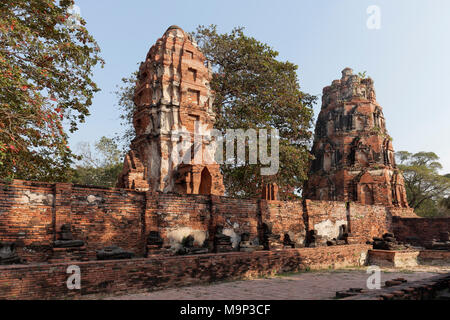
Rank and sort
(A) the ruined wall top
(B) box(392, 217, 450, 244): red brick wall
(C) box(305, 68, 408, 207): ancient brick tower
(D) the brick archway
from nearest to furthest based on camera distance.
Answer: (D) the brick archway → (B) box(392, 217, 450, 244): red brick wall → (C) box(305, 68, 408, 207): ancient brick tower → (A) the ruined wall top

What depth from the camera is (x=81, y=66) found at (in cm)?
1137

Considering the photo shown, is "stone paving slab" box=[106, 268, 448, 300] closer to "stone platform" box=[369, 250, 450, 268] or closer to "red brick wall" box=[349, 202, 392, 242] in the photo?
"stone platform" box=[369, 250, 450, 268]

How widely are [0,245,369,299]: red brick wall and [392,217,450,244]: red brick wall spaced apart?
986cm

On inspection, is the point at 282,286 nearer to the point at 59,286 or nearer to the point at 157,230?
the point at 157,230

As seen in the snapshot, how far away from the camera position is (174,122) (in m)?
14.9

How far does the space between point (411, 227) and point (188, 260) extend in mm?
15310

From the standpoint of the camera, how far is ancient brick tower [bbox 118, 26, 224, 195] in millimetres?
14273

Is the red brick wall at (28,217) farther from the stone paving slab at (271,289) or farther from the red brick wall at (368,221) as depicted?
the red brick wall at (368,221)

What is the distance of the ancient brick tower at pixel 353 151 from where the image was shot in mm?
27375

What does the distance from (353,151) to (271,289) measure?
73.0 feet

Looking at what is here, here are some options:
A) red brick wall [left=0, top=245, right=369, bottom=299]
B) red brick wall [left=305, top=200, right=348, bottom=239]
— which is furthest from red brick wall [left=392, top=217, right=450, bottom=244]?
red brick wall [left=0, top=245, right=369, bottom=299]

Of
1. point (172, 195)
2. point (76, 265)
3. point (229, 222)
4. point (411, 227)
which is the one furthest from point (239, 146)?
point (76, 265)

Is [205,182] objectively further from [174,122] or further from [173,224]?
[173,224]

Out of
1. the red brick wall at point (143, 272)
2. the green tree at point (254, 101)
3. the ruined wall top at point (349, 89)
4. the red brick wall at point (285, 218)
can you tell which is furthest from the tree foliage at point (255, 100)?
the ruined wall top at point (349, 89)
